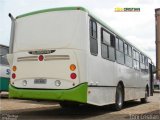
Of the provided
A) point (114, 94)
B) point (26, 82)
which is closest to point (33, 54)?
point (26, 82)

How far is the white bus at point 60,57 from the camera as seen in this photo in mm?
10516

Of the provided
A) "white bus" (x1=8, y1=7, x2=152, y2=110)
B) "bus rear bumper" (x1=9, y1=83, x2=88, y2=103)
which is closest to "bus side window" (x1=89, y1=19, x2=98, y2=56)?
"white bus" (x1=8, y1=7, x2=152, y2=110)

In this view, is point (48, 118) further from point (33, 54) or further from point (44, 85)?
point (33, 54)

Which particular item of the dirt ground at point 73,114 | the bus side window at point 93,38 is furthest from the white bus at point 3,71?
the bus side window at point 93,38

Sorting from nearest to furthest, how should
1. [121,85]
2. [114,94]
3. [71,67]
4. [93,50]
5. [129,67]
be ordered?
[71,67]
[93,50]
[114,94]
[121,85]
[129,67]

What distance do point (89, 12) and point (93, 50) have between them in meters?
1.13

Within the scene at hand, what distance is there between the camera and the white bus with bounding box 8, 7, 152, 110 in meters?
10.5

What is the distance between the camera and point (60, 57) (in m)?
10.7

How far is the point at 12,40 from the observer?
38.9 ft

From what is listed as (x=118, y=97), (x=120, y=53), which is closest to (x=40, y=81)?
(x=118, y=97)

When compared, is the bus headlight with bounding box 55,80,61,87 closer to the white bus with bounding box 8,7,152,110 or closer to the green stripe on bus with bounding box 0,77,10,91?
the white bus with bounding box 8,7,152,110

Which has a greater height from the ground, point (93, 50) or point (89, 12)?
point (89, 12)

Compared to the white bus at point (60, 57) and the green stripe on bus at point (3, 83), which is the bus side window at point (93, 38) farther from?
the green stripe on bus at point (3, 83)

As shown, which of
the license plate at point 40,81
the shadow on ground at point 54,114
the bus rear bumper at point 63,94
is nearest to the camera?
the bus rear bumper at point 63,94
